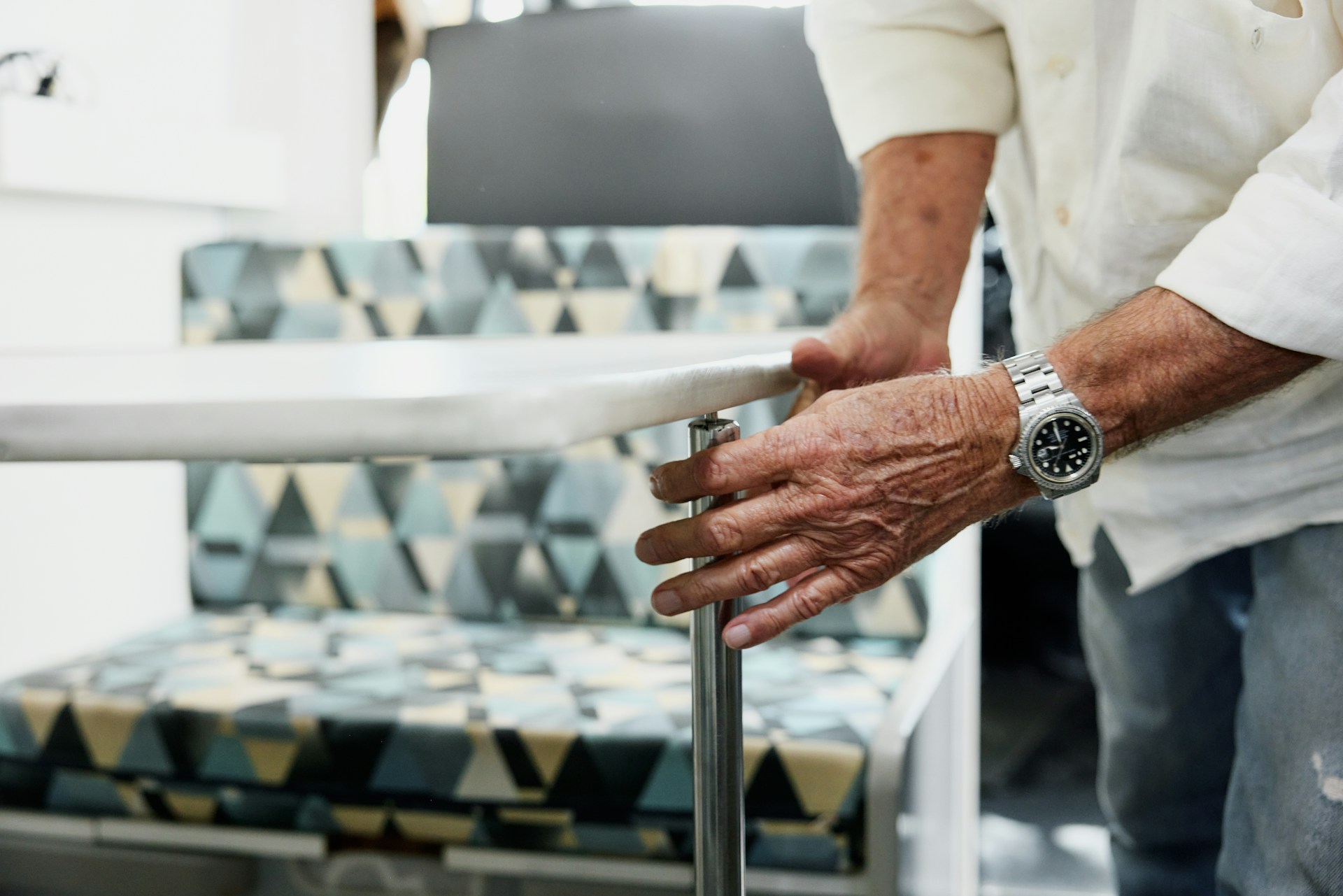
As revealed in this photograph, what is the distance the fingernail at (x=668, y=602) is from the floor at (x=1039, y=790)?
4.59 ft

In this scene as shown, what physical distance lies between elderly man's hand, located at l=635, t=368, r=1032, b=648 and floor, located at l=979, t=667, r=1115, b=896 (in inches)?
52.5

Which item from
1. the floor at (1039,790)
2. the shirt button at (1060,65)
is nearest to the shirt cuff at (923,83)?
the shirt button at (1060,65)

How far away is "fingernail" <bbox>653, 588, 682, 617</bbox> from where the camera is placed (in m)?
0.55

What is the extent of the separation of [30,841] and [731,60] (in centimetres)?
150

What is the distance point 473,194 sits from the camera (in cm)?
198

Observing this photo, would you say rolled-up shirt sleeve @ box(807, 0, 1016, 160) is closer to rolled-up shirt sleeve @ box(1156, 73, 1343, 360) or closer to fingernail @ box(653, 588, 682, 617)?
rolled-up shirt sleeve @ box(1156, 73, 1343, 360)

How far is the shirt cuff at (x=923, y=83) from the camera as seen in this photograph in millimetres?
924

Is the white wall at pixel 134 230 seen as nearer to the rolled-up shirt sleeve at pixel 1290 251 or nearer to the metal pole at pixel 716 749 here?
the metal pole at pixel 716 749

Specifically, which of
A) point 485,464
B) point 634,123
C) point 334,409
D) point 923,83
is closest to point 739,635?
point 334,409

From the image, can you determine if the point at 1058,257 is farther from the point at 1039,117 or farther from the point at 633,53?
the point at 633,53

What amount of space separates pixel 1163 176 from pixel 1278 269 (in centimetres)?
17

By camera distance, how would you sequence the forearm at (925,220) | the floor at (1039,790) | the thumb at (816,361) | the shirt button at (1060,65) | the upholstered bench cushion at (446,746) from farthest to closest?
the floor at (1039,790) < the upholstered bench cushion at (446,746) < the forearm at (925,220) < the shirt button at (1060,65) < the thumb at (816,361)

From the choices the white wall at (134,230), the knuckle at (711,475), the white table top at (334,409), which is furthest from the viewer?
the white wall at (134,230)

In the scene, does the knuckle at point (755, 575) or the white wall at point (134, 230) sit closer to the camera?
the knuckle at point (755, 575)
